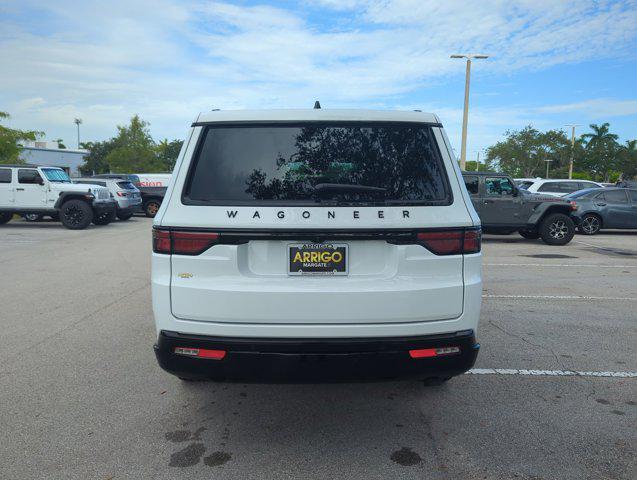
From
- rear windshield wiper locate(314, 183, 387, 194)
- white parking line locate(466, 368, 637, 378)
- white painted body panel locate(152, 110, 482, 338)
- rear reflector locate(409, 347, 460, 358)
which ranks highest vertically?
rear windshield wiper locate(314, 183, 387, 194)

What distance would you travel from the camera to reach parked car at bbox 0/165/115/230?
16375mm

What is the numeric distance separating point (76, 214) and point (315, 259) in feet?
51.1

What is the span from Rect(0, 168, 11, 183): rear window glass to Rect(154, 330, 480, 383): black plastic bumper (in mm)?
16684

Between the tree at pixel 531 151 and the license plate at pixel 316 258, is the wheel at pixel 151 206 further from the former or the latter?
the tree at pixel 531 151

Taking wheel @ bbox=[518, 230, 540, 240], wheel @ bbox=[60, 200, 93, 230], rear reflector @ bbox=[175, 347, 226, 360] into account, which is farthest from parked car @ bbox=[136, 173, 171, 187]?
rear reflector @ bbox=[175, 347, 226, 360]

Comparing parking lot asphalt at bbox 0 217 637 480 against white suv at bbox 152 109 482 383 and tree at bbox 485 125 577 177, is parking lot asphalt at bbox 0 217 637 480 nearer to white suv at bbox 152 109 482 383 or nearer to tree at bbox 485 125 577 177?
white suv at bbox 152 109 482 383

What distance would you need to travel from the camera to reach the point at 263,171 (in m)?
2.88

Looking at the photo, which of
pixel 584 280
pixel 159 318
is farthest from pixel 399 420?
pixel 584 280

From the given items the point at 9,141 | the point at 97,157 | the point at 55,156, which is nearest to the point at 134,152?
the point at 55,156

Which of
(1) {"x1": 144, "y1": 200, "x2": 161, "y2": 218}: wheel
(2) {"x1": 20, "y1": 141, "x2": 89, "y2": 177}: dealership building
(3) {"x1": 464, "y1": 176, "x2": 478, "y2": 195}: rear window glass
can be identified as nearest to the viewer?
(3) {"x1": 464, "y1": 176, "x2": 478, "y2": 195}: rear window glass

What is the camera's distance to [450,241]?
9.36 feet

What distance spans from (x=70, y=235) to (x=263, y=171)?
13.7 metres

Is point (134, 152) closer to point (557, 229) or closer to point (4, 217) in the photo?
point (4, 217)

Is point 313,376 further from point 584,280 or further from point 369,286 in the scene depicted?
point 584,280
